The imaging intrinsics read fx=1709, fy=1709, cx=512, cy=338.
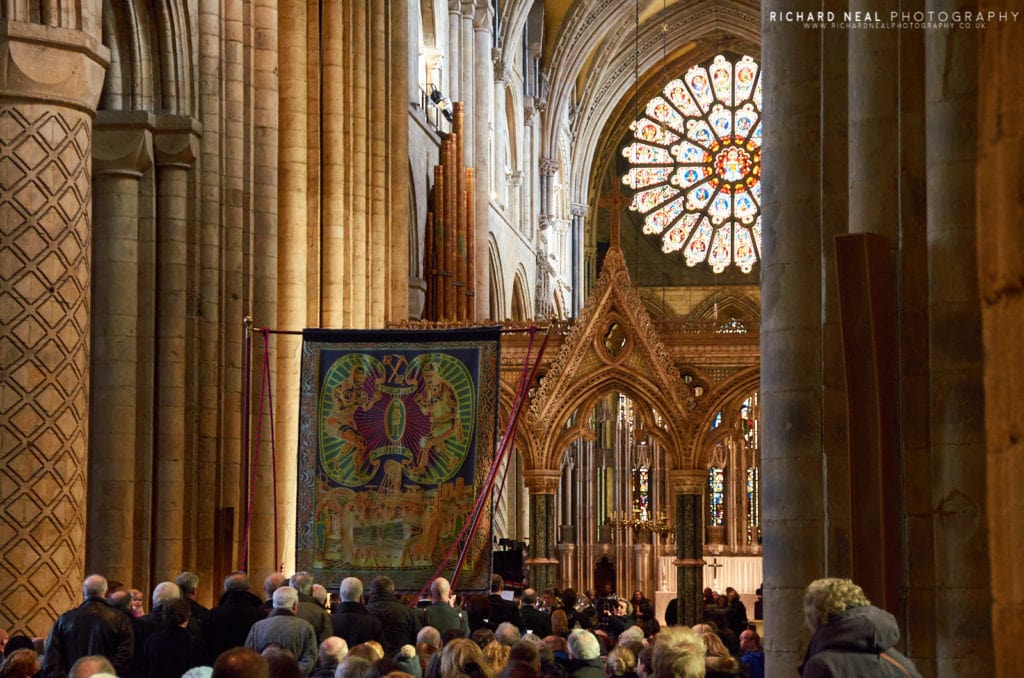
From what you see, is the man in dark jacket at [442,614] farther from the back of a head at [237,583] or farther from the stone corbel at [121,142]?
the stone corbel at [121,142]

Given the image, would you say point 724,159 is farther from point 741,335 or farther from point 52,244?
point 52,244

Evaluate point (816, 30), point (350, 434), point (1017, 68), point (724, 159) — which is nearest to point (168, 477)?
point (350, 434)

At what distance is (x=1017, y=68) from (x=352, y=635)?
4.27 meters

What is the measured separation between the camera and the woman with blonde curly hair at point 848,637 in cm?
530

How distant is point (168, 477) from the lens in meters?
13.6

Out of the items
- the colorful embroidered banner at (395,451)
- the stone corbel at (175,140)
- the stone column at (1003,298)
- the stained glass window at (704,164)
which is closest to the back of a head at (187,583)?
the colorful embroidered banner at (395,451)

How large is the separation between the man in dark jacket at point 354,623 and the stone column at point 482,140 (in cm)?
1739

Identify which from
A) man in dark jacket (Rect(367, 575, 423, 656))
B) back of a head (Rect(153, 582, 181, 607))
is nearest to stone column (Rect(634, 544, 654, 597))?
man in dark jacket (Rect(367, 575, 423, 656))

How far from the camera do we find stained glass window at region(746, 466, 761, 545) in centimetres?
3066

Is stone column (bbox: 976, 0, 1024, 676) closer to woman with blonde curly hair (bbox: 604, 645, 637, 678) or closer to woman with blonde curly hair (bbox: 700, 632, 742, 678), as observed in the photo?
woman with blonde curly hair (bbox: 700, 632, 742, 678)

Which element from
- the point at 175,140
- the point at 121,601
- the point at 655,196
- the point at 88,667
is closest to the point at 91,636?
the point at 121,601

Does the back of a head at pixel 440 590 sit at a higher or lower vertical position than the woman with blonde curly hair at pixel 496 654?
higher

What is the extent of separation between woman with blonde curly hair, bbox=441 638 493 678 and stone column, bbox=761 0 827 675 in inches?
118

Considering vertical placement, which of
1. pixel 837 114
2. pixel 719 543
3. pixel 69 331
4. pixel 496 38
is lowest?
pixel 719 543
